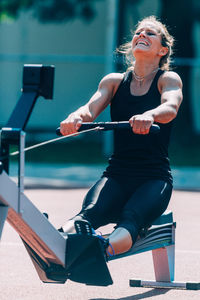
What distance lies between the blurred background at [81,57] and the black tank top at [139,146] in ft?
26.1

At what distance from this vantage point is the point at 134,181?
4.65 m

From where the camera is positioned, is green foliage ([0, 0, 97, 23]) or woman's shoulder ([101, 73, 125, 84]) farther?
green foliage ([0, 0, 97, 23])

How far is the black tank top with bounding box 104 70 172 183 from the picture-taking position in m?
4.65

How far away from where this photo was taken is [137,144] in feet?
15.3

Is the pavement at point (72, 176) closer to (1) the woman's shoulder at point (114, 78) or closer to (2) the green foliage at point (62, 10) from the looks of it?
(2) the green foliage at point (62, 10)

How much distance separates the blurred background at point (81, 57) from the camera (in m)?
16.5

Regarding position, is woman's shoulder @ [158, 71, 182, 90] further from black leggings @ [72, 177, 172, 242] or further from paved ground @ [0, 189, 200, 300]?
paved ground @ [0, 189, 200, 300]

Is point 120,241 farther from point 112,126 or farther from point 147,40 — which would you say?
point 147,40

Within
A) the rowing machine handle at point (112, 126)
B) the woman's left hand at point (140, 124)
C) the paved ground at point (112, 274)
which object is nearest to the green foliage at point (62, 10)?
the paved ground at point (112, 274)

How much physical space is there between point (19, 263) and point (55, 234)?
207cm

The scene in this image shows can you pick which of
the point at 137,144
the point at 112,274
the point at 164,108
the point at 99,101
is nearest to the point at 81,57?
the point at 112,274

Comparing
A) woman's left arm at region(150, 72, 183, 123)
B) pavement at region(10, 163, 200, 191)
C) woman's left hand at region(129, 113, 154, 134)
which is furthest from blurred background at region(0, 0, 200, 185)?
woman's left hand at region(129, 113, 154, 134)

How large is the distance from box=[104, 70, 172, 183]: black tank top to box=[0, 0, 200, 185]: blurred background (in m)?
7.97

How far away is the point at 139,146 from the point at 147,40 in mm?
691
